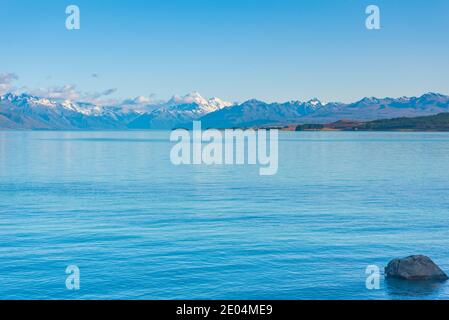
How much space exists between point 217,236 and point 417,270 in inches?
715

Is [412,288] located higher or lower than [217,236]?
lower

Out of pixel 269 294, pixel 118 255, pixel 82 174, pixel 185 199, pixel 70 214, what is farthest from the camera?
pixel 82 174

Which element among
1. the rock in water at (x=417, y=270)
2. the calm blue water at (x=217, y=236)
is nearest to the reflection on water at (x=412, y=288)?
the calm blue water at (x=217, y=236)

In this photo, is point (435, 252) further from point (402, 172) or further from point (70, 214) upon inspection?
point (402, 172)

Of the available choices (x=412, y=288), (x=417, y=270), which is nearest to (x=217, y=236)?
(x=417, y=270)

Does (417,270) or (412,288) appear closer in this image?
(412,288)

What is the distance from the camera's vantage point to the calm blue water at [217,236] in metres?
34.5

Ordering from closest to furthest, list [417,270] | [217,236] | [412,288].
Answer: [412,288], [417,270], [217,236]

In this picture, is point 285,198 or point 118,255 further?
point 285,198

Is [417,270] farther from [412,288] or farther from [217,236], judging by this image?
[217,236]

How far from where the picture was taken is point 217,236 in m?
48.8
